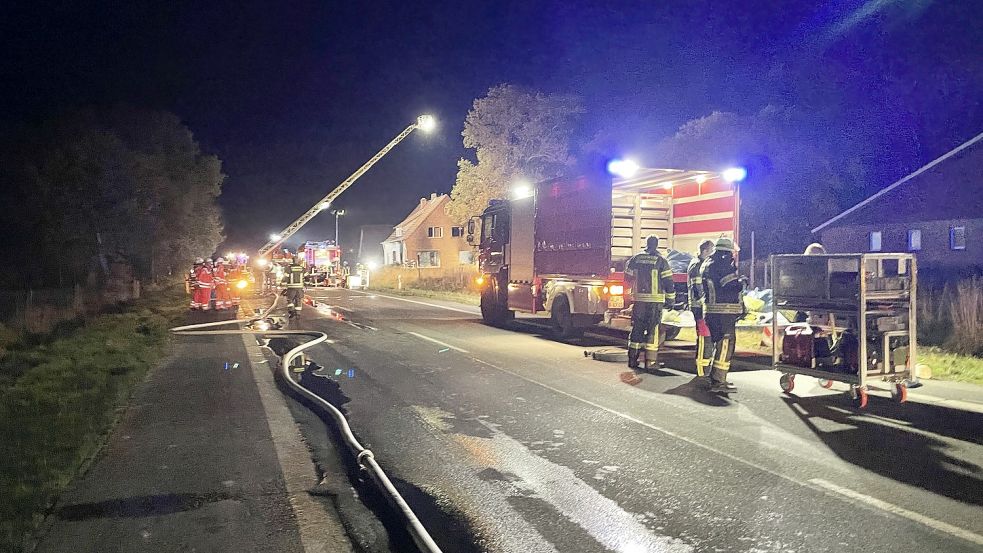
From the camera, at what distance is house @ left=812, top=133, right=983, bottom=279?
26.3m

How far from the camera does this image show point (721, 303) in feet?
28.2

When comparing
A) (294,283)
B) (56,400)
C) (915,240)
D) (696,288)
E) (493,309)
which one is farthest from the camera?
(915,240)

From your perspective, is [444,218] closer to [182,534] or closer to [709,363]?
[709,363]

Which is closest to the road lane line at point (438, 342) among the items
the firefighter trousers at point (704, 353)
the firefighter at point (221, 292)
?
the firefighter trousers at point (704, 353)

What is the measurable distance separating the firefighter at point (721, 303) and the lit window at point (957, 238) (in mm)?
22833

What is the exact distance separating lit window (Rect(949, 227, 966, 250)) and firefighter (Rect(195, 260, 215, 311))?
82.3 ft

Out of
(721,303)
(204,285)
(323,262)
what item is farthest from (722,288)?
(323,262)

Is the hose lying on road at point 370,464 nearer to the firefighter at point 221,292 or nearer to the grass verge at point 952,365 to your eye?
the grass verge at point 952,365

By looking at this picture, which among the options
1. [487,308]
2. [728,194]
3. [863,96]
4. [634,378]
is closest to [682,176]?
[728,194]

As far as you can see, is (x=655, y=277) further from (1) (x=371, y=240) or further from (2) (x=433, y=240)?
(1) (x=371, y=240)

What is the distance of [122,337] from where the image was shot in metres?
13.5

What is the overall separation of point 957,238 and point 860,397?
23606mm

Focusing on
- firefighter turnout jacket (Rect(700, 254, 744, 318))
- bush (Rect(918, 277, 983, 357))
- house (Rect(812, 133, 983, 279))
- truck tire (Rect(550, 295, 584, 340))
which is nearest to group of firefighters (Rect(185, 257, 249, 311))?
truck tire (Rect(550, 295, 584, 340))

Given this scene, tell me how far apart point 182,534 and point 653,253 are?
273 inches
